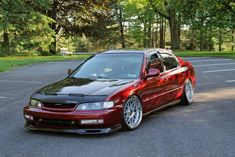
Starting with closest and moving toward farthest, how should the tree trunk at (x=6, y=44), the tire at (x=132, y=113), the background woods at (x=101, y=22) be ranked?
the tire at (x=132, y=113) < the background woods at (x=101, y=22) < the tree trunk at (x=6, y=44)

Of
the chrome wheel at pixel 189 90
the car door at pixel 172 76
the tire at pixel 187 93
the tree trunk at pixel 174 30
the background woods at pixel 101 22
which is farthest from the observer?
the tree trunk at pixel 174 30

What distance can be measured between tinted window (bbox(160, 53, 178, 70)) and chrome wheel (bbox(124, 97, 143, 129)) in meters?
1.84

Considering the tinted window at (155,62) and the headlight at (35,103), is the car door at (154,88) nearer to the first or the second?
the tinted window at (155,62)

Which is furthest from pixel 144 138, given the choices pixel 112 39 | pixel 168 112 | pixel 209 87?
pixel 112 39

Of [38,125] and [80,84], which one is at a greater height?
[80,84]

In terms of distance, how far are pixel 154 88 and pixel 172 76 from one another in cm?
105

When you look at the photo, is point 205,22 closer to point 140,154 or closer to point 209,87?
point 209,87

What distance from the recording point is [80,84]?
26.2ft

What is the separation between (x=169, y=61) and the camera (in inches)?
391

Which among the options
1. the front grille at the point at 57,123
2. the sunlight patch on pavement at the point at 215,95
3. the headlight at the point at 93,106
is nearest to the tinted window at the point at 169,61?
the sunlight patch on pavement at the point at 215,95

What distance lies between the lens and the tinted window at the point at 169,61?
31.8 ft

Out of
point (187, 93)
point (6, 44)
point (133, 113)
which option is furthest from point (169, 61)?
point (6, 44)

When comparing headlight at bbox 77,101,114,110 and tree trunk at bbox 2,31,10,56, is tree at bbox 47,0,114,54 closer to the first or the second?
tree trunk at bbox 2,31,10,56

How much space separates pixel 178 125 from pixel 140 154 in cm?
208
